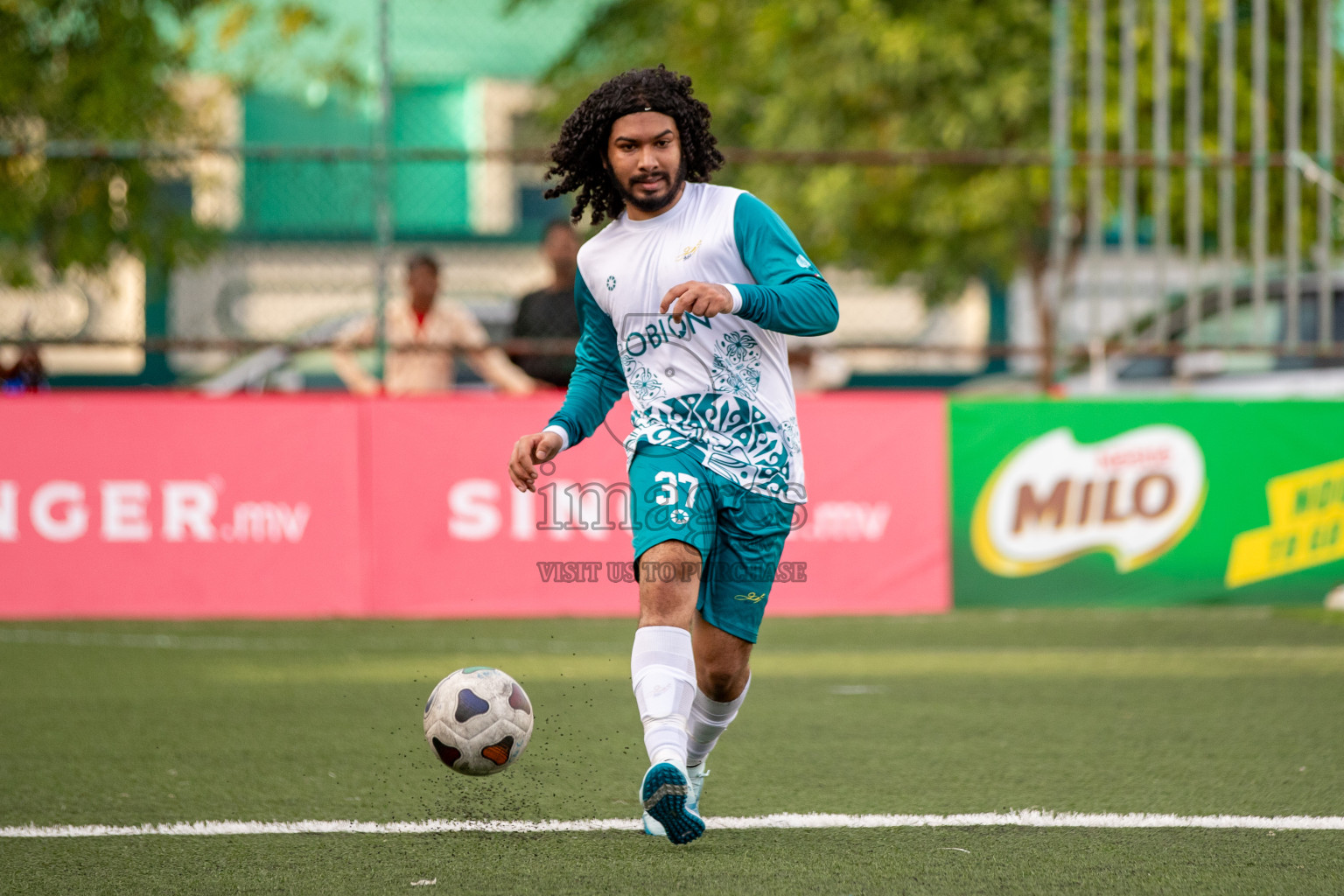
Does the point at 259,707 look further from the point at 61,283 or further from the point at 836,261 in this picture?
the point at 836,261

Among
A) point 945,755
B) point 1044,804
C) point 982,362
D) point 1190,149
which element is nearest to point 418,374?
point 1190,149

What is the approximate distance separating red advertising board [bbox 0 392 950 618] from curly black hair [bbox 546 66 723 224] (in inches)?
178

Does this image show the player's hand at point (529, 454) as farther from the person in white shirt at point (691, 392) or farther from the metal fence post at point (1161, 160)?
the metal fence post at point (1161, 160)

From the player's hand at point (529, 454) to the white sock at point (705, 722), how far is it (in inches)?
27.7

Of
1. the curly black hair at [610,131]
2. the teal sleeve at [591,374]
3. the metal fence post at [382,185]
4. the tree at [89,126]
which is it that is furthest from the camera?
the tree at [89,126]

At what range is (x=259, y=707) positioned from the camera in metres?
6.32

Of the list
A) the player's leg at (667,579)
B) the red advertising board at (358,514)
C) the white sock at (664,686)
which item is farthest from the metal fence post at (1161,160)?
the white sock at (664,686)

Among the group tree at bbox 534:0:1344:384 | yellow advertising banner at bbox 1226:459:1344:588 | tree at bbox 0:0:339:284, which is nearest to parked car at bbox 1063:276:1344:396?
yellow advertising banner at bbox 1226:459:1344:588

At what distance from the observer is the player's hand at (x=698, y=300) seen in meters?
3.69

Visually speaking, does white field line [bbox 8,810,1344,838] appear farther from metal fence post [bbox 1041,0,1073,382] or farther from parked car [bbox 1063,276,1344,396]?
parked car [bbox 1063,276,1344,396]

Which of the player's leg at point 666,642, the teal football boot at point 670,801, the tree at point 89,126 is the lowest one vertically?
the teal football boot at point 670,801

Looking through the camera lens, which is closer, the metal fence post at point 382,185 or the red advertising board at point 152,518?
the red advertising board at point 152,518

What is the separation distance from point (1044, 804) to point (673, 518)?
1378mm

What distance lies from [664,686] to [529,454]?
67 centimetres
